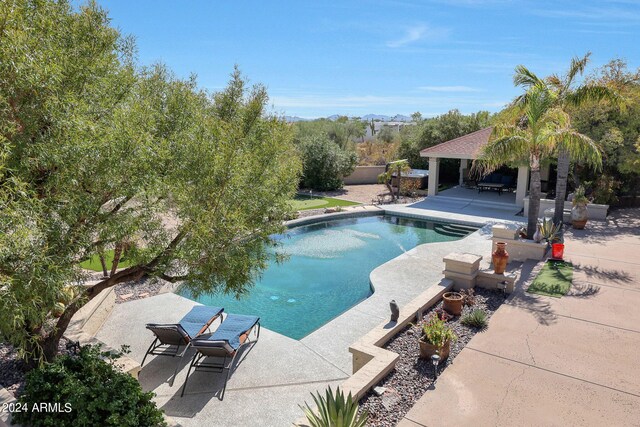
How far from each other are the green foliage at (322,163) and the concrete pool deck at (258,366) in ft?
60.7

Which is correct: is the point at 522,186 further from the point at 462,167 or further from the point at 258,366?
the point at 258,366

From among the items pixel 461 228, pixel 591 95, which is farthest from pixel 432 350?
pixel 461 228

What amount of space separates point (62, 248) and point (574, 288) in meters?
11.0

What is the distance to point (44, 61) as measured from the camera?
439 cm

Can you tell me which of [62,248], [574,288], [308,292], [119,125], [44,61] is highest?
[44,61]

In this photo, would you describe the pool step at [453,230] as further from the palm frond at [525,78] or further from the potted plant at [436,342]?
the potted plant at [436,342]

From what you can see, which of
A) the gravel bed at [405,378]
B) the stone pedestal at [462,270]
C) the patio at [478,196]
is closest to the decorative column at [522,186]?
the patio at [478,196]

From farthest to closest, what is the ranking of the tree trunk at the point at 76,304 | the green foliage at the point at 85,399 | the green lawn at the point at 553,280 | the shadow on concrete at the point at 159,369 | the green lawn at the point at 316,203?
the green lawn at the point at 316,203 < the green lawn at the point at 553,280 < the shadow on concrete at the point at 159,369 < the tree trunk at the point at 76,304 < the green foliage at the point at 85,399

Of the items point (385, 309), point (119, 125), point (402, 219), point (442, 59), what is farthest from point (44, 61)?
point (442, 59)

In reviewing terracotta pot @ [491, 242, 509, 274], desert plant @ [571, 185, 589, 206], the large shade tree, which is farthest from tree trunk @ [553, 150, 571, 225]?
the large shade tree

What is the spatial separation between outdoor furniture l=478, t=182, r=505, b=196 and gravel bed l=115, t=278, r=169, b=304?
22.0 metres

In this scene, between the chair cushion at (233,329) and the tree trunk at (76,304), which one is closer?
the tree trunk at (76,304)

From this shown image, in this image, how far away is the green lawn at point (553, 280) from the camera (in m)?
9.76

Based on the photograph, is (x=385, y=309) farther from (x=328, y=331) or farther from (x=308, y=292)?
(x=308, y=292)
